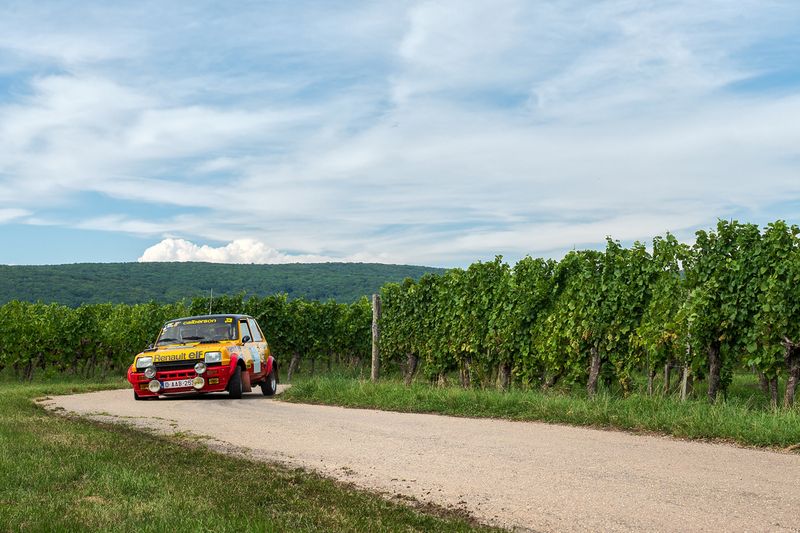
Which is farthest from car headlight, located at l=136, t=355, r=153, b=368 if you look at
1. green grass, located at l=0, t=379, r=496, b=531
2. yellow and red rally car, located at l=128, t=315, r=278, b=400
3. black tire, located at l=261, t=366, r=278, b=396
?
green grass, located at l=0, t=379, r=496, b=531

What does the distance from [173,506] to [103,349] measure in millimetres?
38402

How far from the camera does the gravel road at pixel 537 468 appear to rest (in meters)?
6.39

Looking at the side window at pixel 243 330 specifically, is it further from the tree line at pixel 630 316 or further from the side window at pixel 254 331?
the tree line at pixel 630 316

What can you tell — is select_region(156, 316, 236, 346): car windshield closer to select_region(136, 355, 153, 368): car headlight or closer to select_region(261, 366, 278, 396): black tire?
select_region(136, 355, 153, 368): car headlight

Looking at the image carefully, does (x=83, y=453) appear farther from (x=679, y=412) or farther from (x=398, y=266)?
(x=398, y=266)

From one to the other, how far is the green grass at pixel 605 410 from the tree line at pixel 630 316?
1.32 metres

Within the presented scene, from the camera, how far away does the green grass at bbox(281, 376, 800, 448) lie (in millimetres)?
10312

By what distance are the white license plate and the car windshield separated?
115 cm

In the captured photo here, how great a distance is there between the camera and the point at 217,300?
41.6 metres

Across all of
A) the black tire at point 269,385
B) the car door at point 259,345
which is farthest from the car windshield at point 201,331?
the black tire at point 269,385

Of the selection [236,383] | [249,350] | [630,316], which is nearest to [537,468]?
[630,316]

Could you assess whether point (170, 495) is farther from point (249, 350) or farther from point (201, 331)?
point (201, 331)

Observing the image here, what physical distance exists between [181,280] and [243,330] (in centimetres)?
11297

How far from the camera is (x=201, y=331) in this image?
19656 mm
